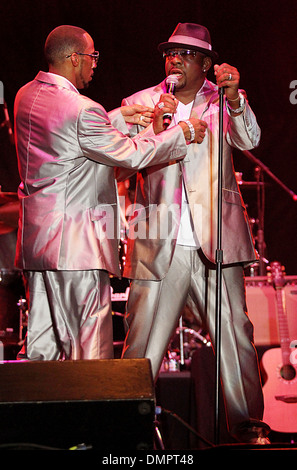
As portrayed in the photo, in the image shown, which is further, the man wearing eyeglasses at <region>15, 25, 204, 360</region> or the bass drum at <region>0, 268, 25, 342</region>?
the bass drum at <region>0, 268, 25, 342</region>

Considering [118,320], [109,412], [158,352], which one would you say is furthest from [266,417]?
[109,412]

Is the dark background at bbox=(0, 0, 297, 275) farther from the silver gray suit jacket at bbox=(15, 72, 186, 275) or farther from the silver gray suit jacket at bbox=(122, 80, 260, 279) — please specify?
the silver gray suit jacket at bbox=(15, 72, 186, 275)

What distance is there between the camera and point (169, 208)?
3.32 metres

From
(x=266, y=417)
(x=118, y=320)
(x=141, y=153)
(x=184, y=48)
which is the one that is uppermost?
(x=184, y=48)

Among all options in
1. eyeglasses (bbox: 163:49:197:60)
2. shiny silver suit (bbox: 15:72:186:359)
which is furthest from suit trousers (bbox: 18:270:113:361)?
eyeglasses (bbox: 163:49:197:60)

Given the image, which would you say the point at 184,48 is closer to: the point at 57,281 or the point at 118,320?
the point at 57,281

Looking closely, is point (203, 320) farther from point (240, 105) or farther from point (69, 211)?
point (240, 105)

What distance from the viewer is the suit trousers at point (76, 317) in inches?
116

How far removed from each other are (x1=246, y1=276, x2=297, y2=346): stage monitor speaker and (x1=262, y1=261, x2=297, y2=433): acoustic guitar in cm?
16

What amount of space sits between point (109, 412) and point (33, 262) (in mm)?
1327

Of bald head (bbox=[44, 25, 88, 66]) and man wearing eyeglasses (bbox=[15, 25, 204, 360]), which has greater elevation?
bald head (bbox=[44, 25, 88, 66])

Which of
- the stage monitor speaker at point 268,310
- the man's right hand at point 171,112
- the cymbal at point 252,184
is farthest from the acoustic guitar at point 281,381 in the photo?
the man's right hand at point 171,112

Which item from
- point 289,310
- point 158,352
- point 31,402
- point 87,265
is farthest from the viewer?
point 289,310

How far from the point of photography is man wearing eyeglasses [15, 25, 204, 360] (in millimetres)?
2979
